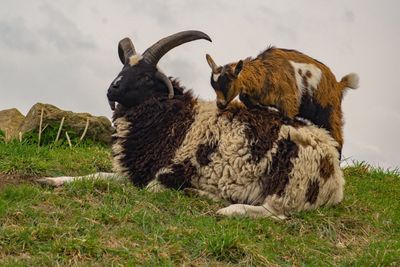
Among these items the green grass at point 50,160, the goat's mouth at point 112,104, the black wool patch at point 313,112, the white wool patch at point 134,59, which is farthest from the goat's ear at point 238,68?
the green grass at point 50,160

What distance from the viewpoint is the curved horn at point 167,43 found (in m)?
10.3

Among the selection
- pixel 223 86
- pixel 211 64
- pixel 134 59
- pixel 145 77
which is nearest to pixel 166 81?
pixel 145 77

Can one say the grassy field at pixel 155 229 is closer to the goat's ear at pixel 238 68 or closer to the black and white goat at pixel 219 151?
the black and white goat at pixel 219 151

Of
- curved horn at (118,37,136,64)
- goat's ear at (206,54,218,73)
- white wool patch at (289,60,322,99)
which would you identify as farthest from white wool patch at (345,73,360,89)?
curved horn at (118,37,136,64)

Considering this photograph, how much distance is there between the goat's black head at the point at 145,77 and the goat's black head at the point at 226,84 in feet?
2.10

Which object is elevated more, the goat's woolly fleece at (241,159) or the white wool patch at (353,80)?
the white wool patch at (353,80)

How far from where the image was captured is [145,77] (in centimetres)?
1016

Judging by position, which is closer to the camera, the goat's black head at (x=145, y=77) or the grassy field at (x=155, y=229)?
the grassy field at (x=155, y=229)

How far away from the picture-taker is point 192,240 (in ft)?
25.3

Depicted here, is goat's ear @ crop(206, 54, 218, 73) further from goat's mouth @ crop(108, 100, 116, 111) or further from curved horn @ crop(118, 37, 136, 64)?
goat's mouth @ crop(108, 100, 116, 111)

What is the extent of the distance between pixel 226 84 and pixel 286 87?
0.73 meters

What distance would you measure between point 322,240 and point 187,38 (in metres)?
3.27

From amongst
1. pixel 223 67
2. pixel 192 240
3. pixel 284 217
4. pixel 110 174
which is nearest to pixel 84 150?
pixel 110 174

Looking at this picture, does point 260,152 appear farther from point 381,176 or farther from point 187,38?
point 381,176
